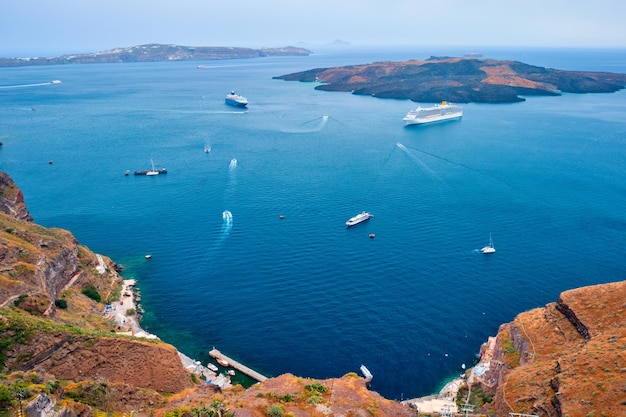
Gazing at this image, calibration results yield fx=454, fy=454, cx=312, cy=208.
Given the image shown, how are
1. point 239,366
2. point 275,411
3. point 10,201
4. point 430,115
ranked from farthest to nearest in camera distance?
point 430,115, point 10,201, point 239,366, point 275,411

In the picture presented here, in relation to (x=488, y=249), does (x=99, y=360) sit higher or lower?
higher

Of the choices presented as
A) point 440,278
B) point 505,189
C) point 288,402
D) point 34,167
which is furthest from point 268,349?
point 34,167

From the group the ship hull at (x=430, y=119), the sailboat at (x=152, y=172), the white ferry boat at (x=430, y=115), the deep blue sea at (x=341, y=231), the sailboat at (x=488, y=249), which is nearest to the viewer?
the deep blue sea at (x=341, y=231)

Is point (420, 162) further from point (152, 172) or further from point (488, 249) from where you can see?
point (152, 172)

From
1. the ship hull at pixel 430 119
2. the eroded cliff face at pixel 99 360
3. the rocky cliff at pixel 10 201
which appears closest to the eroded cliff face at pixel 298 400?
the eroded cliff face at pixel 99 360

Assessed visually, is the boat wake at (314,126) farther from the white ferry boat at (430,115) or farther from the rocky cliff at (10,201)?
the rocky cliff at (10,201)

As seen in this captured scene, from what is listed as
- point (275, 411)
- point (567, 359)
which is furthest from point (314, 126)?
point (275, 411)
